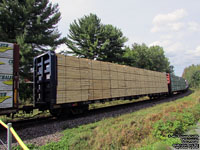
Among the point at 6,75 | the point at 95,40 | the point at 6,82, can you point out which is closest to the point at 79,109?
the point at 6,82

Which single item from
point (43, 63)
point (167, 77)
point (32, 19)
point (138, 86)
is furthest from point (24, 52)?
point (167, 77)

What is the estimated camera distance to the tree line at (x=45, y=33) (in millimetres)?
15547

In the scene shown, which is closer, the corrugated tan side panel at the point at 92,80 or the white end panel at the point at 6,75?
the white end panel at the point at 6,75

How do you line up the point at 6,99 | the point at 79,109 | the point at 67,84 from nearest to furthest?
1. the point at 6,99
2. the point at 67,84
3. the point at 79,109

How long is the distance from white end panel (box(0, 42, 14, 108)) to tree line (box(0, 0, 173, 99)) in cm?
929

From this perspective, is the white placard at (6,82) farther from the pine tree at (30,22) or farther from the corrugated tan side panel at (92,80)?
the pine tree at (30,22)

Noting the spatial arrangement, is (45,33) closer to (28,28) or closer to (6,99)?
(28,28)

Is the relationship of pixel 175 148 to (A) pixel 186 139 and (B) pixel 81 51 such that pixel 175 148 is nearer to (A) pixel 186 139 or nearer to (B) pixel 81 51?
(A) pixel 186 139

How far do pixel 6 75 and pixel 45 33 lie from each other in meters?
13.6

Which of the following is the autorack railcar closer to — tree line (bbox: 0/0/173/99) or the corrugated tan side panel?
the corrugated tan side panel

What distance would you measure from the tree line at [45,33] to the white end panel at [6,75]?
929 centimetres

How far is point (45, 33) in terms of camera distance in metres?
18.2

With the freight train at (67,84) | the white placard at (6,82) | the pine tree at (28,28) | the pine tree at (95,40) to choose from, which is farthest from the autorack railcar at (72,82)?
the pine tree at (95,40)

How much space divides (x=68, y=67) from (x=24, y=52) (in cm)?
898
